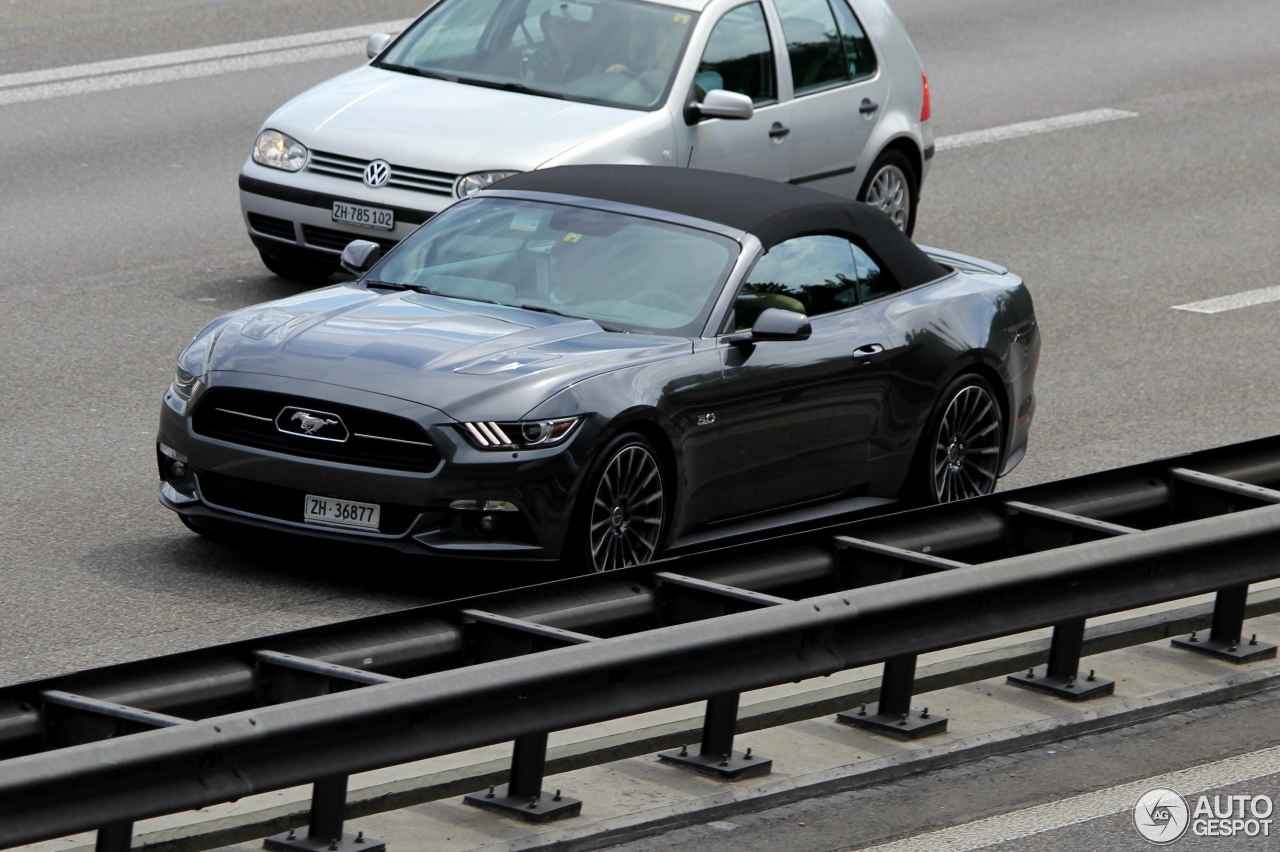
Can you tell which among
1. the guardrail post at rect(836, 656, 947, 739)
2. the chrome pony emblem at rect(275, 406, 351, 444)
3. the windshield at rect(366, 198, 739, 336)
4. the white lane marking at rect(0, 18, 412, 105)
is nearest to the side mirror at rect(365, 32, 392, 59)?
the white lane marking at rect(0, 18, 412, 105)

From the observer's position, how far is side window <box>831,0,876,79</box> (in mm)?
14641

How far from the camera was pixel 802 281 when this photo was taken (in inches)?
369

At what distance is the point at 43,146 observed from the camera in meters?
15.8

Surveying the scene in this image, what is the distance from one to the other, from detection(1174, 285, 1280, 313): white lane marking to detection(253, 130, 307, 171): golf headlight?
5.41 m

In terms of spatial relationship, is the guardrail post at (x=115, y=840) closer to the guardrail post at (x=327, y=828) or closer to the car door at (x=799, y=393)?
the guardrail post at (x=327, y=828)

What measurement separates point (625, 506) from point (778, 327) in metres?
0.94

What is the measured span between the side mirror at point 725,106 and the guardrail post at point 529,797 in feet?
24.4

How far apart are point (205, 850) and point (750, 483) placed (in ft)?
11.8

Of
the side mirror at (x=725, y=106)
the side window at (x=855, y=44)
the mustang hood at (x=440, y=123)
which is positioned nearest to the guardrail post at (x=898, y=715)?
the mustang hood at (x=440, y=123)

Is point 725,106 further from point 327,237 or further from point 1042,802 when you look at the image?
point 1042,802

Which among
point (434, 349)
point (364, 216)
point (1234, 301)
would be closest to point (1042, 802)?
point (434, 349)

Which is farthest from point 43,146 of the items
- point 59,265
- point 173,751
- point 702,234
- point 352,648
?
point 173,751

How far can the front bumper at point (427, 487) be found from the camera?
26.3 ft

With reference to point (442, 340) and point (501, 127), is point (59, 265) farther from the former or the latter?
point (442, 340)
